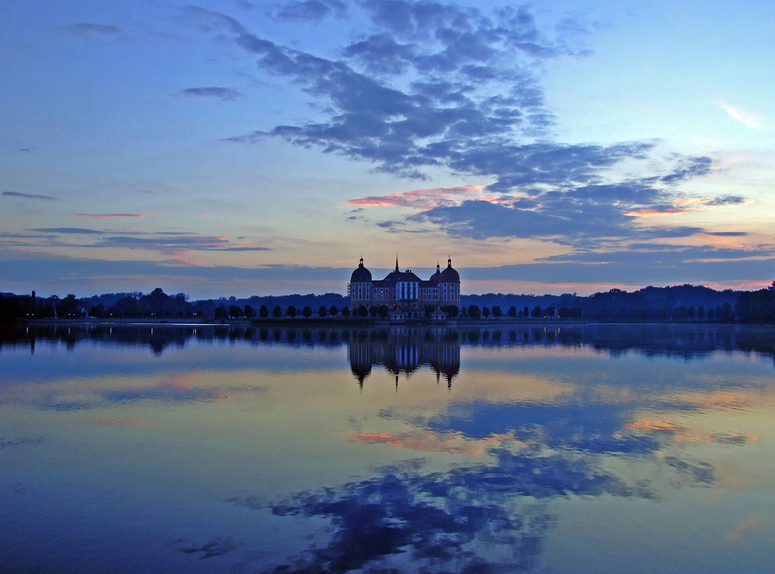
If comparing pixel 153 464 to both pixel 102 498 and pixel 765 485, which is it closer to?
pixel 102 498

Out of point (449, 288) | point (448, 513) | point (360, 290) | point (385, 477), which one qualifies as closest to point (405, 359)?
point (385, 477)

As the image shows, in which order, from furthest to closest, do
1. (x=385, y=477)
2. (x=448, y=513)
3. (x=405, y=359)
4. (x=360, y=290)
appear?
1. (x=360, y=290)
2. (x=405, y=359)
3. (x=385, y=477)
4. (x=448, y=513)

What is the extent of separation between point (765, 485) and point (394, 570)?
675 centimetres

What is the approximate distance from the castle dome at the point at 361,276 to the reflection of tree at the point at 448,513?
89.5 m

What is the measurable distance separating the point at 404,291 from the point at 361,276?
7550 millimetres

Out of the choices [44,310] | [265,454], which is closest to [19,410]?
[265,454]

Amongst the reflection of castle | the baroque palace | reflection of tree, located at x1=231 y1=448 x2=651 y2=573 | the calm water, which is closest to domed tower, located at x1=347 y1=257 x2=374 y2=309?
the baroque palace

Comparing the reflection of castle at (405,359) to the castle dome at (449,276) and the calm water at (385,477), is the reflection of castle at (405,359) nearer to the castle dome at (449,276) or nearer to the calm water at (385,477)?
the calm water at (385,477)

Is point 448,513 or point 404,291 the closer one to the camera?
point 448,513

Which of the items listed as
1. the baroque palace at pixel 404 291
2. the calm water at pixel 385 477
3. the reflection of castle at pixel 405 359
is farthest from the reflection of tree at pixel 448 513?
the baroque palace at pixel 404 291

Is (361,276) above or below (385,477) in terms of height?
above

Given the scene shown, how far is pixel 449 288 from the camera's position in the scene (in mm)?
102750

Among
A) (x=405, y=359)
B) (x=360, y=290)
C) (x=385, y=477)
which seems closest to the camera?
(x=385, y=477)

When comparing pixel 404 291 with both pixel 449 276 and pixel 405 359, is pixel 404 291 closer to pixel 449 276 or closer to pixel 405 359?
pixel 449 276
